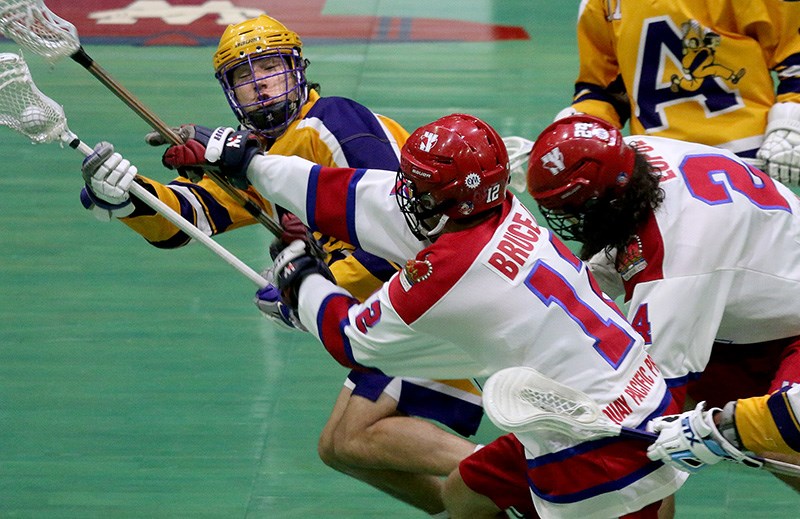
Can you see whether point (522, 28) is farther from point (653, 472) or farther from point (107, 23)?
point (653, 472)

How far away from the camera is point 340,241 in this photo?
387 centimetres

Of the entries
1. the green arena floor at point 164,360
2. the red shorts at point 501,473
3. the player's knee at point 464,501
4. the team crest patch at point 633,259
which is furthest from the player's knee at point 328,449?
the team crest patch at point 633,259

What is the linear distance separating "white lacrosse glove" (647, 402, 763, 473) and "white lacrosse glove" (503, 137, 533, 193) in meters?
1.22

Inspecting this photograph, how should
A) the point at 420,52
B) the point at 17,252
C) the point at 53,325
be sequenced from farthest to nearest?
the point at 420,52, the point at 17,252, the point at 53,325

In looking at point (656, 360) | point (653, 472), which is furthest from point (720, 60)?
point (653, 472)

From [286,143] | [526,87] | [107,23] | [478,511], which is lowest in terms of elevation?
[107,23]

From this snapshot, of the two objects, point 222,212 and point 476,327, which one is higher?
point 476,327

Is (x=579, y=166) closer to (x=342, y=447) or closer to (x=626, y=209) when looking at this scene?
(x=626, y=209)

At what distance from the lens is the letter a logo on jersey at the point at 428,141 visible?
294 cm

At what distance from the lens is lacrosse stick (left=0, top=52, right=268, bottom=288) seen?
346cm

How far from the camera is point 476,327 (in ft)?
9.46

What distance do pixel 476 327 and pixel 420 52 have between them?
537 cm

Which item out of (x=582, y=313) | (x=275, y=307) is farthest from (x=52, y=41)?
(x=582, y=313)

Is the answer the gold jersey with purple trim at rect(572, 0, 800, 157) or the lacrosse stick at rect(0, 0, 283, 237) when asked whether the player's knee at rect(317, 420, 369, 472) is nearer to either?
the lacrosse stick at rect(0, 0, 283, 237)
